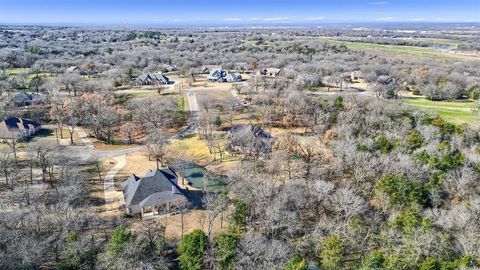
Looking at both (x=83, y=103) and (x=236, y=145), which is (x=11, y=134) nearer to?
(x=83, y=103)

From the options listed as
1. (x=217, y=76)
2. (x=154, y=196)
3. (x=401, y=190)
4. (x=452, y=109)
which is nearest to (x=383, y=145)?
(x=401, y=190)

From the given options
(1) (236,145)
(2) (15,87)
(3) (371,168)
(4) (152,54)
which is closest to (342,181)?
(3) (371,168)

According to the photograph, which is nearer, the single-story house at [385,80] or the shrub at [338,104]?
the shrub at [338,104]

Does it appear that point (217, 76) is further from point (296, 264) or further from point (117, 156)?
point (296, 264)

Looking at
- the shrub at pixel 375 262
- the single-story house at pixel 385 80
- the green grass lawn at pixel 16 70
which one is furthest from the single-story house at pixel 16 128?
the single-story house at pixel 385 80

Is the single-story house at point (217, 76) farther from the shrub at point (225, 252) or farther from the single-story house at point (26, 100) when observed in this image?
the shrub at point (225, 252)

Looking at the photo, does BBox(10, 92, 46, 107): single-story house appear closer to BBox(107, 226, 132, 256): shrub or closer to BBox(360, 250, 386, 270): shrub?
BBox(107, 226, 132, 256): shrub
